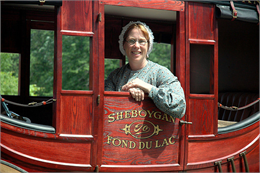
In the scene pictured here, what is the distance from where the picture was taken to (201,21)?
12.6ft

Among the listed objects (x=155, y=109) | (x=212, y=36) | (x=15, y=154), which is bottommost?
(x=15, y=154)

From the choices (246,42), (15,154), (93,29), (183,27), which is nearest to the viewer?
(15,154)

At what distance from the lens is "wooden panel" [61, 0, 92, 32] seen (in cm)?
339

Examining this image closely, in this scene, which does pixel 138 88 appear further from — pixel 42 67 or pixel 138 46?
pixel 42 67

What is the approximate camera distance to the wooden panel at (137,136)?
3.48m

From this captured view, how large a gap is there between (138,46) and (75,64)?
13.9 metres

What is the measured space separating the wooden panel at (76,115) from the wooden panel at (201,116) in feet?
4.24

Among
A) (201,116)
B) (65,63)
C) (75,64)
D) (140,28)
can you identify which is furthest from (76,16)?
(65,63)

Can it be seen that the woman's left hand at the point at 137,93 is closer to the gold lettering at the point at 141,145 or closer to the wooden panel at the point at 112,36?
the gold lettering at the point at 141,145

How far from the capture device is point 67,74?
17406mm

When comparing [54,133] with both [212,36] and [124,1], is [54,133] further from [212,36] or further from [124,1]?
[212,36]

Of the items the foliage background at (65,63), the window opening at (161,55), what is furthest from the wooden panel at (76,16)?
the window opening at (161,55)

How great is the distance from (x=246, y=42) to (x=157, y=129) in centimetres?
318

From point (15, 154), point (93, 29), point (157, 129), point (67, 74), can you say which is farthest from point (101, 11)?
point (67, 74)
